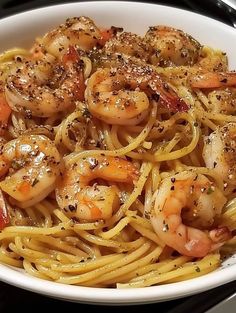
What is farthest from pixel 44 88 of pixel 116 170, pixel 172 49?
pixel 172 49

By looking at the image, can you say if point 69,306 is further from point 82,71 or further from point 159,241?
point 82,71

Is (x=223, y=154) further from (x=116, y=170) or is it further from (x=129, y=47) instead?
(x=129, y=47)

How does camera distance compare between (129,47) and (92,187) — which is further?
(129,47)

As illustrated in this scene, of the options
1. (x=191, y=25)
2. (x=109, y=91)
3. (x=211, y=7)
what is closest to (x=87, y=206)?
(x=109, y=91)

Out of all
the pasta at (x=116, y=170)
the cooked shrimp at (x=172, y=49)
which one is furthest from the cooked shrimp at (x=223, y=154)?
the cooked shrimp at (x=172, y=49)

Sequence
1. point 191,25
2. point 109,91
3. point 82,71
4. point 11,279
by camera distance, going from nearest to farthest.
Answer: point 11,279
point 109,91
point 82,71
point 191,25

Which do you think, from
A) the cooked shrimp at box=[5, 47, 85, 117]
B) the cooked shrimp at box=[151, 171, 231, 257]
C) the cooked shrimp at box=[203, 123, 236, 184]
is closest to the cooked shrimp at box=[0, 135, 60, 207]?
the cooked shrimp at box=[5, 47, 85, 117]
